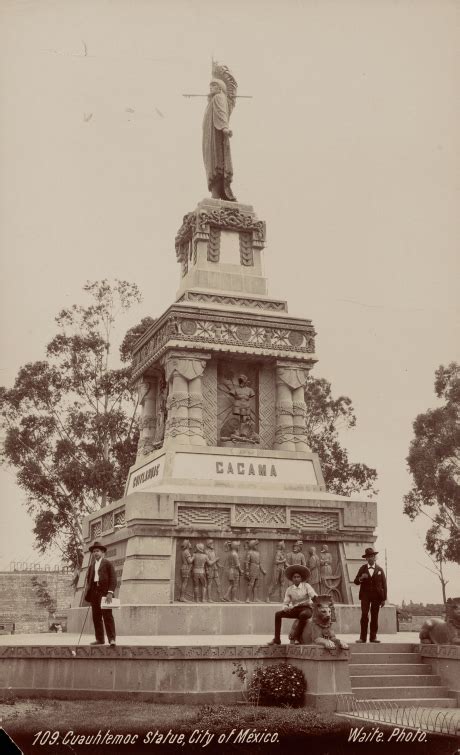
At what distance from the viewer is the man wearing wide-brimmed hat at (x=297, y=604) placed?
41.4 ft

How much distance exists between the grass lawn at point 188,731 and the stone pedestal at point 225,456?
16.7ft

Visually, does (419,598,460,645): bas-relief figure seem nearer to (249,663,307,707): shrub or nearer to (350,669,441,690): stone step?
(350,669,441,690): stone step

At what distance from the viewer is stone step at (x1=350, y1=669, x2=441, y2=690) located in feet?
41.3

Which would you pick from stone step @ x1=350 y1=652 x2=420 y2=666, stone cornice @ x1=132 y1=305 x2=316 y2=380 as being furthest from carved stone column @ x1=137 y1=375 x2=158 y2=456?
stone step @ x1=350 y1=652 x2=420 y2=666

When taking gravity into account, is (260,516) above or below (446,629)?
above

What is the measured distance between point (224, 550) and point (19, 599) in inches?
1198

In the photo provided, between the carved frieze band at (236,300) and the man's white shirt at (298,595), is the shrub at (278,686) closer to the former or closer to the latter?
the man's white shirt at (298,595)

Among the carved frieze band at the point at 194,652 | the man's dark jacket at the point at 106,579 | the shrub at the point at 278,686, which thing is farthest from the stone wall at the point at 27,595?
the shrub at the point at 278,686

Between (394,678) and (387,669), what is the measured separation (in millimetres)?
317

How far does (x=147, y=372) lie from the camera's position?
22.7m

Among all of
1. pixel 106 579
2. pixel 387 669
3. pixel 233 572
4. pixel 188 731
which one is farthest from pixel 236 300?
pixel 188 731

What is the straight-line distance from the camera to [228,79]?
24453 mm

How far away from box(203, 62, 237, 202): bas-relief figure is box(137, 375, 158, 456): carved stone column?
17.5 feet

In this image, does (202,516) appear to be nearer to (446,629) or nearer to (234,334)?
(234,334)
